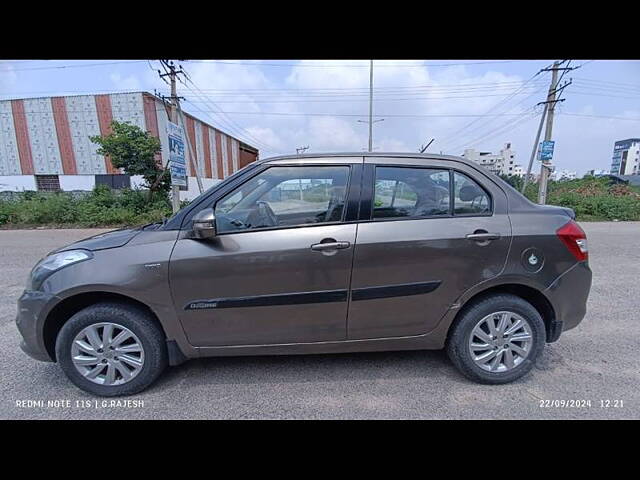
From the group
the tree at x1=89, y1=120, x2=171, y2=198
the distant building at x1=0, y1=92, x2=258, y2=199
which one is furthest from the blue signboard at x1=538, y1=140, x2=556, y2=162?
the distant building at x1=0, y1=92, x2=258, y2=199

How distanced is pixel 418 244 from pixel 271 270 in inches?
43.3

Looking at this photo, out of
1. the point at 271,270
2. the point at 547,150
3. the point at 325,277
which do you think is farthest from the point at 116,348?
the point at 547,150

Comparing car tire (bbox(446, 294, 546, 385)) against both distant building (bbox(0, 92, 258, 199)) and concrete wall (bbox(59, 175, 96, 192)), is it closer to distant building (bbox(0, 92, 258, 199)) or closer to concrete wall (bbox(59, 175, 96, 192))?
distant building (bbox(0, 92, 258, 199))

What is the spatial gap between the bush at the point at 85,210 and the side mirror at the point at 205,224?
963 centimetres

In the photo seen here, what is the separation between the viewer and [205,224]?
204 centimetres

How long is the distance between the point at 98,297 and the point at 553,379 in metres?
3.63

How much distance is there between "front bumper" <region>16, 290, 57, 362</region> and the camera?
6.94 ft

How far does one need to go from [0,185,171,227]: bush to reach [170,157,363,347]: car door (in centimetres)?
956

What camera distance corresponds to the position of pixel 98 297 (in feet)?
7.23

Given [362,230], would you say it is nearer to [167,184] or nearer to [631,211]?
[167,184]

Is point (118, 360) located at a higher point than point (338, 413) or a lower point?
higher

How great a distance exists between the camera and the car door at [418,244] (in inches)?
85.3
